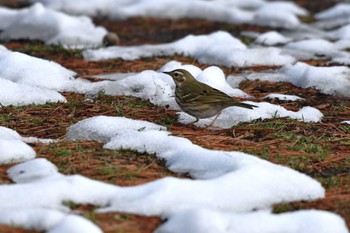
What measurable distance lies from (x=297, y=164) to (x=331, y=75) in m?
3.40

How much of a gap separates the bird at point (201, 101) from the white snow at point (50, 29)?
168 inches

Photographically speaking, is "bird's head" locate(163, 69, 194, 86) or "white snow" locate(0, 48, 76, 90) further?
"white snow" locate(0, 48, 76, 90)

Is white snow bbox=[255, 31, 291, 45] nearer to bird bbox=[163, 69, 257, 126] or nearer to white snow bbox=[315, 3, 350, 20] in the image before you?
white snow bbox=[315, 3, 350, 20]

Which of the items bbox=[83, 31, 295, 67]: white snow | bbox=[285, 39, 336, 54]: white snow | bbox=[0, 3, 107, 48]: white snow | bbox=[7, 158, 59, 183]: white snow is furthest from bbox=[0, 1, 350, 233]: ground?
bbox=[0, 3, 107, 48]: white snow

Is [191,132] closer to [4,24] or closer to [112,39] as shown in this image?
[112,39]

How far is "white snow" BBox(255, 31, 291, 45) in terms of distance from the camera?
37.3 feet

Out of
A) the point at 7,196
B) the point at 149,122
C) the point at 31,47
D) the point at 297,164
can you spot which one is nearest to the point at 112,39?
the point at 31,47

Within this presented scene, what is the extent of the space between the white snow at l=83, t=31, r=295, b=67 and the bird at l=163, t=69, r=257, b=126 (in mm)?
2543

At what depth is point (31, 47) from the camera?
10.1 metres

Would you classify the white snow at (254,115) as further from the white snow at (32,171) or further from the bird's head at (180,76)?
the white snow at (32,171)

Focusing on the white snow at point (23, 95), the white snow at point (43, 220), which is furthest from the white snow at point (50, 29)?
the white snow at point (43, 220)

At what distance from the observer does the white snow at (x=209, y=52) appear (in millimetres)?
9375

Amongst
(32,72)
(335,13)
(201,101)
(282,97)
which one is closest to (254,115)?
(201,101)

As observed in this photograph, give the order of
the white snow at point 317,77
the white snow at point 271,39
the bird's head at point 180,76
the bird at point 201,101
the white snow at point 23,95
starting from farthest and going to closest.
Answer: the white snow at point 271,39, the white snow at point 317,77, the bird's head at point 180,76, the white snow at point 23,95, the bird at point 201,101
